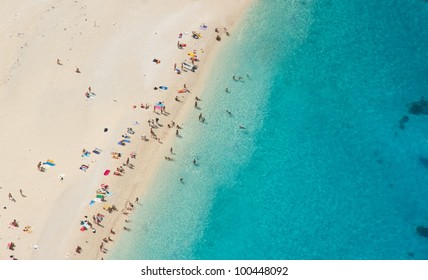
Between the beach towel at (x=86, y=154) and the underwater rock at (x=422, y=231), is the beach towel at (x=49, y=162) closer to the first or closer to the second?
the beach towel at (x=86, y=154)

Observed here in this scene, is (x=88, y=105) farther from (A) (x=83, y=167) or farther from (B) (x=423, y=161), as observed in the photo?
(B) (x=423, y=161)

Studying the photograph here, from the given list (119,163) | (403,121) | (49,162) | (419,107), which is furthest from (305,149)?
(49,162)

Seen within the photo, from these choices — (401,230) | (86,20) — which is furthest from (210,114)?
(401,230)

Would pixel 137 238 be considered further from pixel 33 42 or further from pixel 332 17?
pixel 332 17

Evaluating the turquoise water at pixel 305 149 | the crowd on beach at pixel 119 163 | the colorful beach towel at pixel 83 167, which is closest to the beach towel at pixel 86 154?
the crowd on beach at pixel 119 163

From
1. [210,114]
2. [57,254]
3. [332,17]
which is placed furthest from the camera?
[332,17]

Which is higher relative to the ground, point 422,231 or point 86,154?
point 86,154
